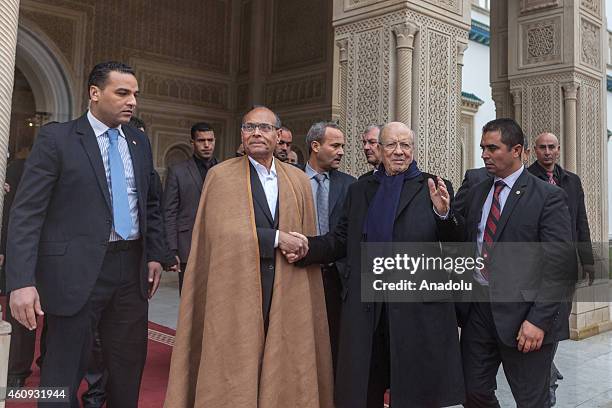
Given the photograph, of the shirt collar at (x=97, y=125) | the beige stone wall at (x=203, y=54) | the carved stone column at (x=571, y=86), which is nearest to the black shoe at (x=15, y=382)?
the shirt collar at (x=97, y=125)

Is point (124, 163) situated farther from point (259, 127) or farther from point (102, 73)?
point (259, 127)

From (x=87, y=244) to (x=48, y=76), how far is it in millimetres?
5877

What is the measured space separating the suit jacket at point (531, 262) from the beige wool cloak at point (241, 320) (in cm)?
70

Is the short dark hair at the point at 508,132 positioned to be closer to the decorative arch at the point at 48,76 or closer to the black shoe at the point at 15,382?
the black shoe at the point at 15,382

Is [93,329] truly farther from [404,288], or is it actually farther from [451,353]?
[451,353]

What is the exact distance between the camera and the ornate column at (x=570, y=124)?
521 centimetres

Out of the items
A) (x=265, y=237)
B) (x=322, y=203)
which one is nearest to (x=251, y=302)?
(x=265, y=237)

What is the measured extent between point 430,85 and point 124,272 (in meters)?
2.69

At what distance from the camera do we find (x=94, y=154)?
1882 millimetres

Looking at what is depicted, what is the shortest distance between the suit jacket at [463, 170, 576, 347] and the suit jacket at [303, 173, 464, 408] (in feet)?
0.62

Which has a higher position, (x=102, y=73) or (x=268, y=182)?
(x=102, y=73)

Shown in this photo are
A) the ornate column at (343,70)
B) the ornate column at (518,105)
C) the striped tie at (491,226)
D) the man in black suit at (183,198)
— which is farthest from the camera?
the ornate column at (518,105)

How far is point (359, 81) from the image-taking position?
3.97 m

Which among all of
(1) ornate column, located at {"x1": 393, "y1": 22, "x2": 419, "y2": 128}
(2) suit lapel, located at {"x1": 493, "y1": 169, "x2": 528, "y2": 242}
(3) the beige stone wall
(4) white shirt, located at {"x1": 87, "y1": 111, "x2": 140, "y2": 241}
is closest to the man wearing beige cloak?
(4) white shirt, located at {"x1": 87, "y1": 111, "x2": 140, "y2": 241}
